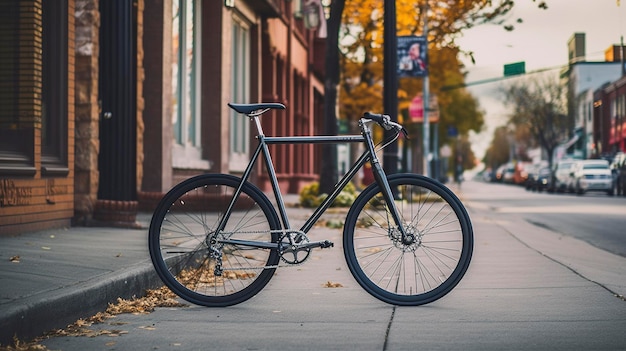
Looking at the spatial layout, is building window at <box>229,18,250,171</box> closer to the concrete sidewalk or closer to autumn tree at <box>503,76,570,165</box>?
the concrete sidewalk

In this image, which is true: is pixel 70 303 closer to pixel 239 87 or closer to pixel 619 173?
pixel 239 87

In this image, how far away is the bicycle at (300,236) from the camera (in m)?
6.56

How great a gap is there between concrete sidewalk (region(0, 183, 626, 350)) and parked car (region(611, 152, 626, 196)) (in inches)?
1272

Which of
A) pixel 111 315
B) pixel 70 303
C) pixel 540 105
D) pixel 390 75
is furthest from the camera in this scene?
pixel 540 105

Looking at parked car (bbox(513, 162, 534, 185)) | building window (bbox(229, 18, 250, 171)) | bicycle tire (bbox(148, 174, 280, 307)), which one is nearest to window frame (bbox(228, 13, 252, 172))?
building window (bbox(229, 18, 250, 171))

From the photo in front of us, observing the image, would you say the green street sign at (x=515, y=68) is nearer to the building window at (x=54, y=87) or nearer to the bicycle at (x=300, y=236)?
the building window at (x=54, y=87)

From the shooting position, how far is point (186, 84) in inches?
703

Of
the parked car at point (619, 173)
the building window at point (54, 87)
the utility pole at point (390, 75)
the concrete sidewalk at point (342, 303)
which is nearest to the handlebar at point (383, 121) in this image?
the concrete sidewalk at point (342, 303)

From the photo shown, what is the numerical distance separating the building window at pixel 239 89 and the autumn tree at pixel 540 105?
2844 inches

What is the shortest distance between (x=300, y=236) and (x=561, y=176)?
4640 cm

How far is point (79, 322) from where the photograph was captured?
589cm

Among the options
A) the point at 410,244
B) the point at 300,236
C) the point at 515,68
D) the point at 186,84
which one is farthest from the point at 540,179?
the point at 300,236

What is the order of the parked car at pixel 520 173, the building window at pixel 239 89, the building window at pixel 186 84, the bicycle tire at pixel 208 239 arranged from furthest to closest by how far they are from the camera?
the parked car at pixel 520 173, the building window at pixel 239 89, the building window at pixel 186 84, the bicycle tire at pixel 208 239

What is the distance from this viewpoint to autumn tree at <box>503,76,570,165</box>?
93375 mm
